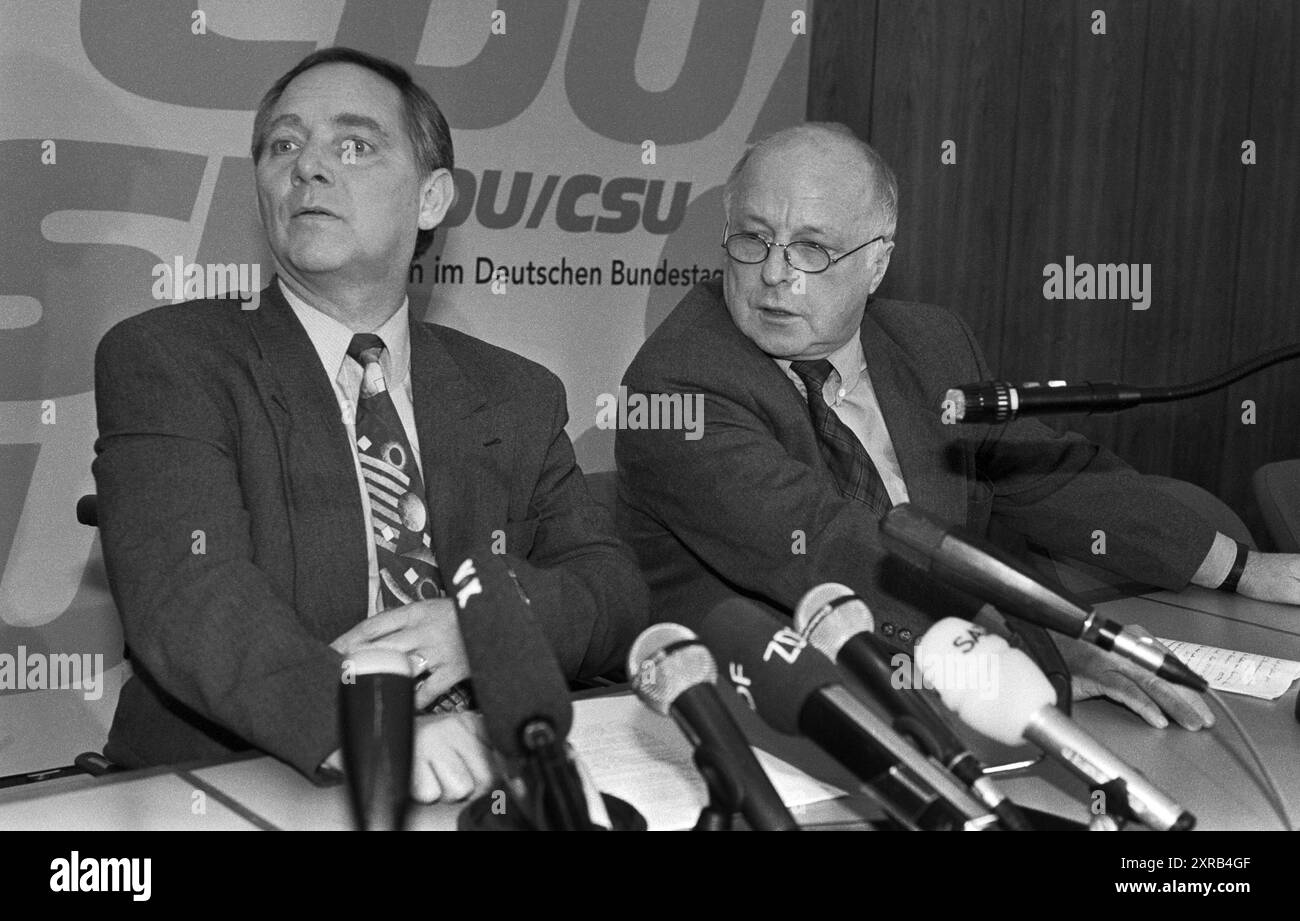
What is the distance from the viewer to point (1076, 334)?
192 inches

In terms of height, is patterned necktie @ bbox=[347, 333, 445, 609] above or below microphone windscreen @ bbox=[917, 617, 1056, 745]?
above

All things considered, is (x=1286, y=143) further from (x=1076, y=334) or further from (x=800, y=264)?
(x=800, y=264)

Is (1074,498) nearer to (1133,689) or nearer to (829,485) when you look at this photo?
(829,485)

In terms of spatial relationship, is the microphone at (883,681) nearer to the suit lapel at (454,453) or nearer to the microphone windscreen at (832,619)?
the microphone windscreen at (832,619)

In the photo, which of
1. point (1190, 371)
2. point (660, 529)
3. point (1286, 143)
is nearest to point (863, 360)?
point (660, 529)

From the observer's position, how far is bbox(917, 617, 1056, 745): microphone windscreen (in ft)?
Answer: 3.40

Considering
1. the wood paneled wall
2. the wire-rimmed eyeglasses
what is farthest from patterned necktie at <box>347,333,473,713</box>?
the wood paneled wall

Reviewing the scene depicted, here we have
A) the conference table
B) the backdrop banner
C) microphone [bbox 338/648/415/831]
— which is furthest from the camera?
the backdrop banner

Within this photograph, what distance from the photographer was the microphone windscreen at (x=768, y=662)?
101cm

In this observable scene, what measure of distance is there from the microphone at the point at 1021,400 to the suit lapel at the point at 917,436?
34.3 inches

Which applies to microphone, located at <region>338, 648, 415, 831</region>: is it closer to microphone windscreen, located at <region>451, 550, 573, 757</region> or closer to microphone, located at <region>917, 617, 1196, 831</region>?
microphone windscreen, located at <region>451, 550, 573, 757</region>

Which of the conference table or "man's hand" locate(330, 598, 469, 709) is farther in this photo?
"man's hand" locate(330, 598, 469, 709)

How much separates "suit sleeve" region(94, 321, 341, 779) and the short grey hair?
1005mm

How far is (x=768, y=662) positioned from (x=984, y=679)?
0.17 m
